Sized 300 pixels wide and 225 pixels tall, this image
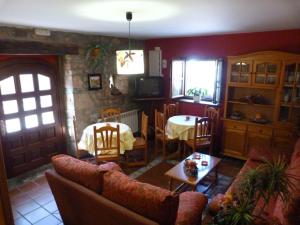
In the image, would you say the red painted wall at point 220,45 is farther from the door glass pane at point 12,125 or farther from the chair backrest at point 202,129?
the door glass pane at point 12,125

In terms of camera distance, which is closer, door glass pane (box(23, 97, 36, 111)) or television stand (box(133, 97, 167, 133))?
door glass pane (box(23, 97, 36, 111))

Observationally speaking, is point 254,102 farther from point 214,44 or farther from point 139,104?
point 139,104

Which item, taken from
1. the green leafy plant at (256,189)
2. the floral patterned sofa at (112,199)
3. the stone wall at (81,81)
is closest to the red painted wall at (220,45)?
the stone wall at (81,81)

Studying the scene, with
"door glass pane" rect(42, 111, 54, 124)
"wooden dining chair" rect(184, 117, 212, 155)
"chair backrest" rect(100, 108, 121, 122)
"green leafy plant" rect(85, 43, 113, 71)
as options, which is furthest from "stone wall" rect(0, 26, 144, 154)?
"wooden dining chair" rect(184, 117, 212, 155)

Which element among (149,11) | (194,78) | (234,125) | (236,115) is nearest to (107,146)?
(149,11)

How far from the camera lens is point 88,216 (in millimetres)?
2096

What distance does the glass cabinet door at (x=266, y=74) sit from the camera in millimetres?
3719

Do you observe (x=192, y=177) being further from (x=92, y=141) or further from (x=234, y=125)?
(x=234, y=125)

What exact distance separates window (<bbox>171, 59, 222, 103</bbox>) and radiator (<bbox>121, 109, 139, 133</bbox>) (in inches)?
42.0

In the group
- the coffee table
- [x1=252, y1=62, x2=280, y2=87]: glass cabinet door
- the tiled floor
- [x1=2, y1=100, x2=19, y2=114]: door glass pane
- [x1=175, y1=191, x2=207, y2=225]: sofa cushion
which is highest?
[x1=252, y1=62, x2=280, y2=87]: glass cabinet door

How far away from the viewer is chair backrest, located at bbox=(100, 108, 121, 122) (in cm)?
457

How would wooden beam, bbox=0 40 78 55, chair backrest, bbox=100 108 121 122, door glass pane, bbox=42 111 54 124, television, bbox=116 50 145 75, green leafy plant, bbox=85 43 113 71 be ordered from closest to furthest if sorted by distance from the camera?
television, bbox=116 50 145 75
wooden beam, bbox=0 40 78 55
door glass pane, bbox=42 111 54 124
green leafy plant, bbox=85 43 113 71
chair backrest, bbox=100 108 121 122

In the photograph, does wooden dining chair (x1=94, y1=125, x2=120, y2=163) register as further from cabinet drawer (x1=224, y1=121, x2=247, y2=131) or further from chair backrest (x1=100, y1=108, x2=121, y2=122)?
cabinet drawer (x1=224, y1=121, x2=247, y2=131)

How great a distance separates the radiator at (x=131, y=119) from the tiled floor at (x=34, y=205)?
85.2 inches
